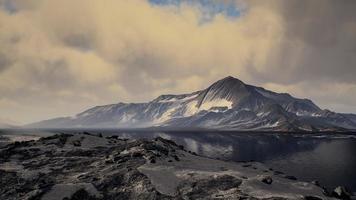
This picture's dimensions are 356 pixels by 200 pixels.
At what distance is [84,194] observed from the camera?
4759 cm

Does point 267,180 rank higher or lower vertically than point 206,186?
higher

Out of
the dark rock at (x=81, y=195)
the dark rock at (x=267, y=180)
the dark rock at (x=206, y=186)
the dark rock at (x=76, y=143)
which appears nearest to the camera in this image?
the dark rock at (x=81, y=195)

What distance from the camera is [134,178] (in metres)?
51.9

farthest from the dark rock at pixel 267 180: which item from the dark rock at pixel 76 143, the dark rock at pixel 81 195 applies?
the dark rock at pixel 76 143

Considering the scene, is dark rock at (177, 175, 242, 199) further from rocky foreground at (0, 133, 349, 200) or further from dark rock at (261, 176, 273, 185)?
dark rock at (261, 176, 273, 185)

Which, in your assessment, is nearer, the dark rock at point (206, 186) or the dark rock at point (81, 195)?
the dark rock at point (81, 195)

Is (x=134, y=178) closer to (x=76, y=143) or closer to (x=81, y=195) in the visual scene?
(x=81, y=195)

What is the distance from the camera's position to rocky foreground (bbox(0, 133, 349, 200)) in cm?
4734

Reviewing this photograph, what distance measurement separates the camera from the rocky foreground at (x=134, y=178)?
4734 centimetres

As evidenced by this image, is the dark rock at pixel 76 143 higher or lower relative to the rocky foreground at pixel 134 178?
higher

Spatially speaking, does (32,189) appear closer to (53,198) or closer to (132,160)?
(53,198)

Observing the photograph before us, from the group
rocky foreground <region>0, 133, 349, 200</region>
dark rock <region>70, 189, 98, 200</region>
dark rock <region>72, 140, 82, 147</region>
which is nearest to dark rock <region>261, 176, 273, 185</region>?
rocky foreground <region>0, 133, 349, 200</region>

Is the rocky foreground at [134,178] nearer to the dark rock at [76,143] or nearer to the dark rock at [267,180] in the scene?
the dark rock at [267,180]

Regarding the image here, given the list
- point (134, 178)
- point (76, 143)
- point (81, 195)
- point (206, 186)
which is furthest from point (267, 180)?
point (76, 143)
